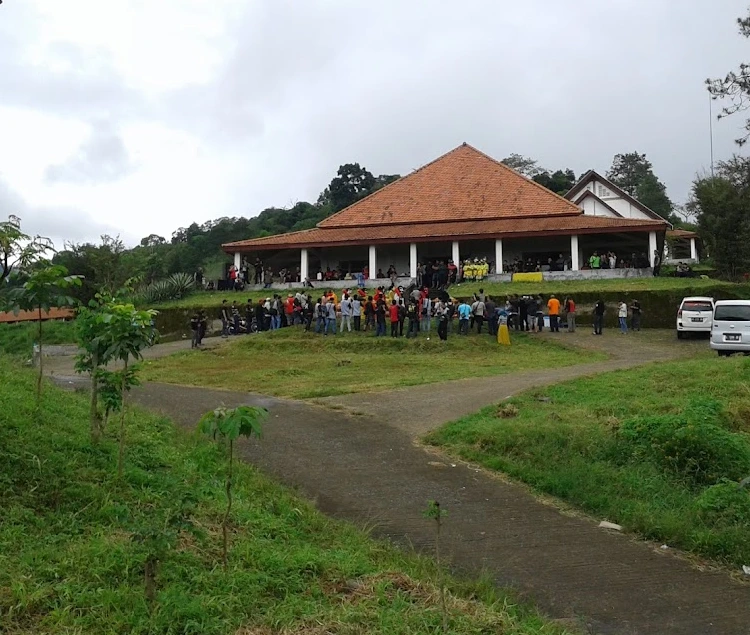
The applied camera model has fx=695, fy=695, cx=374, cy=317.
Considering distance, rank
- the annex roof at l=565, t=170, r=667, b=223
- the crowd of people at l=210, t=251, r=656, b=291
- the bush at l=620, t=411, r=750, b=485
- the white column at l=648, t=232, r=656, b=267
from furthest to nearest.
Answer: the annex roof at l=565, t=170, r=667, b=223
the white column at l=648, t=232, r=656, b=267
the crowd of people at l=210, t=251, r=656, b=291
the bush at l=620, t=411, r=750, b=485

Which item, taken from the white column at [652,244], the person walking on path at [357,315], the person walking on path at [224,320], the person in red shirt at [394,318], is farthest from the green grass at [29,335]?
the white column at [652,244]

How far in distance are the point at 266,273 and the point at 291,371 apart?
53.5 ft

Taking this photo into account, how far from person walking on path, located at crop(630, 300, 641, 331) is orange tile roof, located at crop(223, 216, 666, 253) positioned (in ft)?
22.5

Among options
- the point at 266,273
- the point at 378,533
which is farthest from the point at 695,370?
the point at 266,273

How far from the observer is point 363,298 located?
2188 cm

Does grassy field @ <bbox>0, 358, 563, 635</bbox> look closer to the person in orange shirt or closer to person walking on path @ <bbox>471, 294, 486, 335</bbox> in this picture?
person walking on path @ <bbox>471, 294, 486, 335</bbox>

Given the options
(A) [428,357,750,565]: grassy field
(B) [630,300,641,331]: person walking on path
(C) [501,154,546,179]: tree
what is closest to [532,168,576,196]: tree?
(C) [501,154,546,179]: tree

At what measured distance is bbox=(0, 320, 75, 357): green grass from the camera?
23.3 m

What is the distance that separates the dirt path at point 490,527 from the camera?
14.6 feet

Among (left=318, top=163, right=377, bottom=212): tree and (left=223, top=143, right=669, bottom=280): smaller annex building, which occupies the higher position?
(left=318, top=163, right=377, bottom=212): tree

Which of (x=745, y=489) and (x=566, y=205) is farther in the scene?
(x=566, y=205)

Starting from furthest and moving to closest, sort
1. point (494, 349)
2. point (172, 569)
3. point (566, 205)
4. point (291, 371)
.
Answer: point (566, 205)
point (494, 349)
point (291, 371)
point (172, 569)

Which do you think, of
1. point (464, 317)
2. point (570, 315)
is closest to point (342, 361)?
point (464, 317)

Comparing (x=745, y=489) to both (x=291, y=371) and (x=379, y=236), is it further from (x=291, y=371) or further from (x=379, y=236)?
(x=379, y=236)
